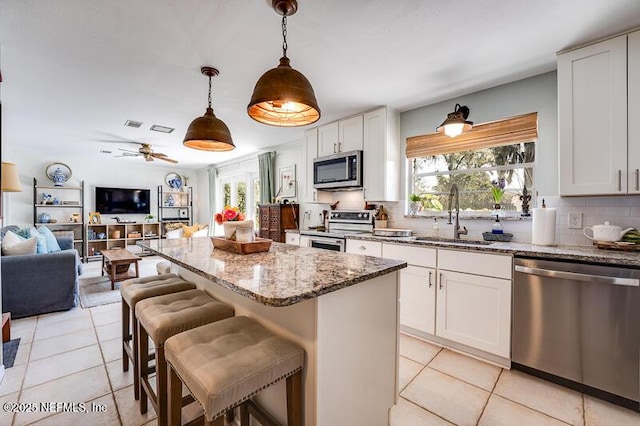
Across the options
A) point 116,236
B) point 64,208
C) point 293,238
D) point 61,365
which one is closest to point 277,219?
point 293,238

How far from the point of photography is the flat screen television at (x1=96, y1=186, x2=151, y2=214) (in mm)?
6777

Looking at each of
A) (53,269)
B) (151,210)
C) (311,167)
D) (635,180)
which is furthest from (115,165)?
(635,180)

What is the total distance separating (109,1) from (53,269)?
121 inches

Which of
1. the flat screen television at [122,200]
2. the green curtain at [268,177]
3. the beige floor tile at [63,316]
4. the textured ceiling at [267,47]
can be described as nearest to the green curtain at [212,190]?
the flat screen television at [122,200]

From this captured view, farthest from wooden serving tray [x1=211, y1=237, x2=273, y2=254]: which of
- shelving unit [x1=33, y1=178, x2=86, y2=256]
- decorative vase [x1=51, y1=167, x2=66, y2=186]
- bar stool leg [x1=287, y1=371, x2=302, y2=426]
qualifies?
decorative vase [x1=51, y1=167, x2=66, y2=186]

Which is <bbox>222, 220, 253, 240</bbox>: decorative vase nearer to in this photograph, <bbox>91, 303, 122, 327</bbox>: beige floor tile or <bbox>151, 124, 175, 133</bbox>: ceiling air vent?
<bbox>91, 303, 122, 327</bbox>: beige floor tile

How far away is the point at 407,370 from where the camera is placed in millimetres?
2148

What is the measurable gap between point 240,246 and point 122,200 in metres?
6.99

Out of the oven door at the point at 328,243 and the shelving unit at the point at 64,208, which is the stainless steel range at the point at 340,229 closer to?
the oven door at the point at 328,243

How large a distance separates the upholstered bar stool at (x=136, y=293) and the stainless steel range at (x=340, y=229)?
1747mm

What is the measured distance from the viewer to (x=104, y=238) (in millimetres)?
6727

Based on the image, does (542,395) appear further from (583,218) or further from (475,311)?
(583,218)

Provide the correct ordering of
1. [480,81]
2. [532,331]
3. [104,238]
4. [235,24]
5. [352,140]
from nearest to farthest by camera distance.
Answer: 1. [235,24]
2. [532,331]
3. [480,81]
4. [352,140]
5. [104,238]

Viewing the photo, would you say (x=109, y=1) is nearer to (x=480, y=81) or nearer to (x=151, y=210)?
(x=480, y=81)
